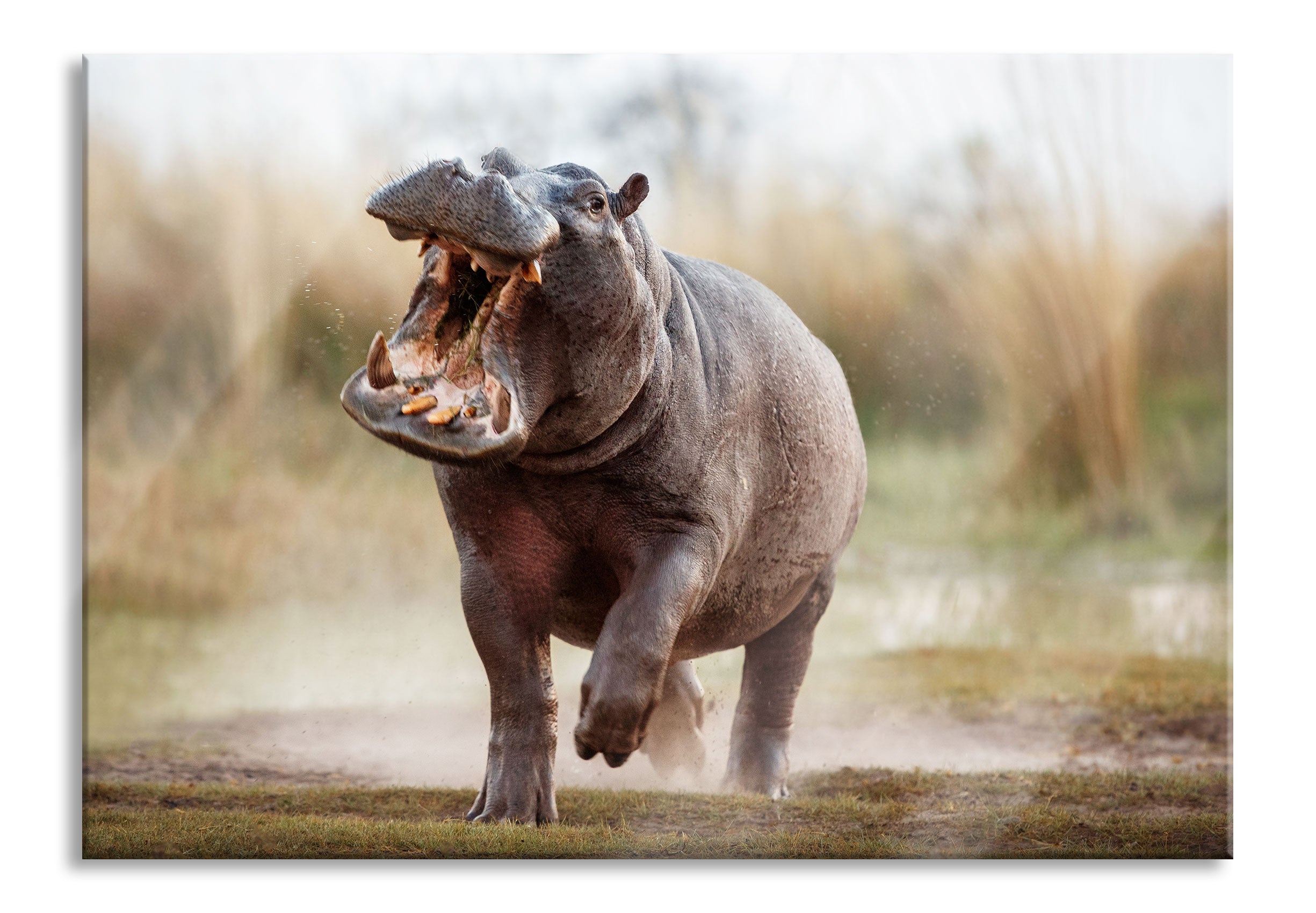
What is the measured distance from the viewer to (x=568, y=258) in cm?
391

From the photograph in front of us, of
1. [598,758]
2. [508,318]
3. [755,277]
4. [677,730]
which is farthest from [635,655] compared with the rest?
[755,277]

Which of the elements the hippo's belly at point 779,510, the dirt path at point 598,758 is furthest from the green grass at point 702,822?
the hippo's belly at point 779,510

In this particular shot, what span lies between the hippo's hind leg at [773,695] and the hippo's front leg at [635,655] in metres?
1.40

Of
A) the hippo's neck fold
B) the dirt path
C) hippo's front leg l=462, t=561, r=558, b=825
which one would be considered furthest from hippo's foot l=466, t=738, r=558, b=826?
the dirt path

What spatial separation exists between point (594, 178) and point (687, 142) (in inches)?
78.1

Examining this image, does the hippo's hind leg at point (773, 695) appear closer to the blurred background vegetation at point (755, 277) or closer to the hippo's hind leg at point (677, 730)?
the hippo's hind leg at point (677, 730)

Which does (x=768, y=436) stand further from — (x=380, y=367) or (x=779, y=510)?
(x=380, y=367)

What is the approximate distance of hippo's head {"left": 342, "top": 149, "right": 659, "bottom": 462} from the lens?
3.60 metres

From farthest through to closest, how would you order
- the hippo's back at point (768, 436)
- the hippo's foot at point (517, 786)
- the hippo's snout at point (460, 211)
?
the hippo's back at point (768, 436) → the hippo's foot at point (517, 786) → the hippo's snout at point (460, 211)

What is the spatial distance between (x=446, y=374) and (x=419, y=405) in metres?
0.15

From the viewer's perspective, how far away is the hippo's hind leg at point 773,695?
18.3ft

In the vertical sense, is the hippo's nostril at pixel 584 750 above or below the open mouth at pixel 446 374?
below

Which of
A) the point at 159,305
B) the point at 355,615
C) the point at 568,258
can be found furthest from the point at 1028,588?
the point at 159,305

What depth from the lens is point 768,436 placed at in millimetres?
4770
